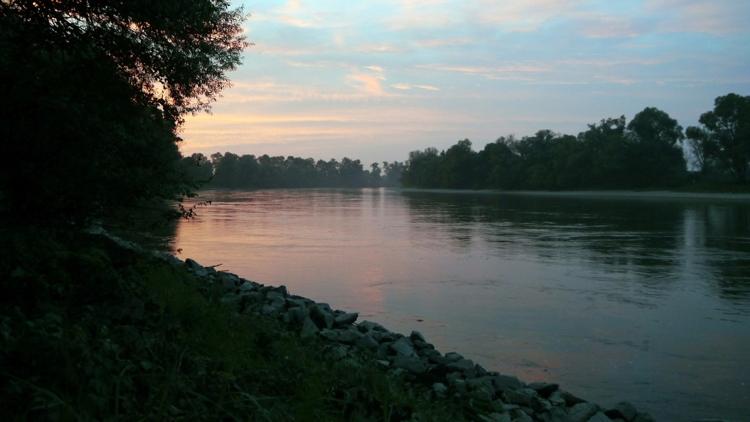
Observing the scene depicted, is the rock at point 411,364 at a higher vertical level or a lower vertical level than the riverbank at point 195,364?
lower

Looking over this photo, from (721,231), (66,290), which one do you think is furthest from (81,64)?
(721,231)

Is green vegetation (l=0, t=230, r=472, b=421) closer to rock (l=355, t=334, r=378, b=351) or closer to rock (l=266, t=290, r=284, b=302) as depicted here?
rock (l=355, t=334, r=378, b=351)

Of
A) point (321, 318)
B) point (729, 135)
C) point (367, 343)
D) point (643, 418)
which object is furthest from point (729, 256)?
point (729, 135)

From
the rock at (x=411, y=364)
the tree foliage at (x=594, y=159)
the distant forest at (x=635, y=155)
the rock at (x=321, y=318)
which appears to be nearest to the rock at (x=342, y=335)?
the rock at (x=321, y=318)

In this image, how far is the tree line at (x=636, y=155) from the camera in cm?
9212

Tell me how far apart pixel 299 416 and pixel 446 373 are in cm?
350

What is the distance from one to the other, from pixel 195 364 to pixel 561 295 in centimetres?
1130

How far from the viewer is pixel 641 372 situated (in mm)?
9359

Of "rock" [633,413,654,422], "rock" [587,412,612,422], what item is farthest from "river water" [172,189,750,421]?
"rock" [587,412,612,422]

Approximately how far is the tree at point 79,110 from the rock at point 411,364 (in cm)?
391

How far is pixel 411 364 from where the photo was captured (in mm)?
8477

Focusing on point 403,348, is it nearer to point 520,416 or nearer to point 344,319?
point 344,319

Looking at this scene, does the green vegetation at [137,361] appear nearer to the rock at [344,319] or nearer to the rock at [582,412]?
the rock at [582,412]

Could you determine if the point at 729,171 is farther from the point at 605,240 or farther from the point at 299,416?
the point at 299,416
